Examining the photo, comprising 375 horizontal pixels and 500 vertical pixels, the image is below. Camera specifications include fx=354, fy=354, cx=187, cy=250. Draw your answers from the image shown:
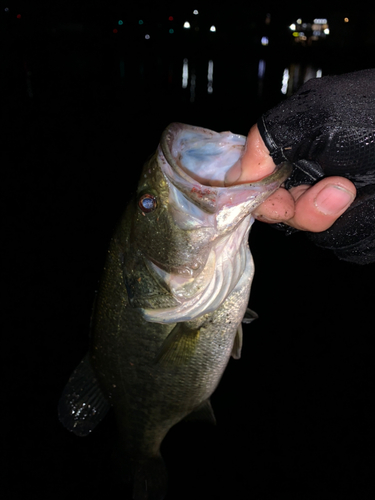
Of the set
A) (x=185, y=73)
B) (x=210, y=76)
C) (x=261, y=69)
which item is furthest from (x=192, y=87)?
(x=261, y=69)

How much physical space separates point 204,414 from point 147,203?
1.67 metres

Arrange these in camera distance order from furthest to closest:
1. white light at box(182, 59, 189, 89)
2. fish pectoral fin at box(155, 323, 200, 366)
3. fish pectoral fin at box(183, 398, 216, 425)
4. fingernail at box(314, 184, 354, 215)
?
white light at box(182, 59, 189, 89) < fish pectoral fin at box(183, 398, 216, 425) < fish pectoral fin at box(155, 323, 200, 366) < fingernail at box(314, 184, 354, 215)

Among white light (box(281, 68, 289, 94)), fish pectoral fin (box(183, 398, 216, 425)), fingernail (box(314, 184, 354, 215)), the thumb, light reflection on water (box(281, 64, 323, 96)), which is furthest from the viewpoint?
light reflection on water (box(281, 64, 323, 96))

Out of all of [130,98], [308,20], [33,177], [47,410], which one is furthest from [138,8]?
[47,410]

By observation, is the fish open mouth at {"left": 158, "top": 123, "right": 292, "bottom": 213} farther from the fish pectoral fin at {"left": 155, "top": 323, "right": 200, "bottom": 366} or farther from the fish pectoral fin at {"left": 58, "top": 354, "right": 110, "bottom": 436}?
the fish pectoral fin at {"left": 58, "top": 354, "right": 110, "bottom": 436}

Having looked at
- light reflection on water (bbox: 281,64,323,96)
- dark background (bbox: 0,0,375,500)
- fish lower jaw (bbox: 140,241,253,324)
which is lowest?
dark background (bbox: 0,0,375,500)

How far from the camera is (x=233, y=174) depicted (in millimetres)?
1773

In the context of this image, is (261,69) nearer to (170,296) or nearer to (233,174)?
(233,174)

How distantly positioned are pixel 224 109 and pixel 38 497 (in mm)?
13573

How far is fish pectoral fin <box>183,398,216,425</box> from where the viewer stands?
100 inches

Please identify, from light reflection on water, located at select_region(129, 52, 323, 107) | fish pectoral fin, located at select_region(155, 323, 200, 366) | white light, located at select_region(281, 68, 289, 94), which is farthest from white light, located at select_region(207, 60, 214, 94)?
fish pectoral fin, located at select_region(155, 323, 200, 366)

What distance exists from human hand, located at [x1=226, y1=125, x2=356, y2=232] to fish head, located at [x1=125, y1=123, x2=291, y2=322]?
3.1 inches

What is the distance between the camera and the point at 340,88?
149cm

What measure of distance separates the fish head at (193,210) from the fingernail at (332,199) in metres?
0.25
